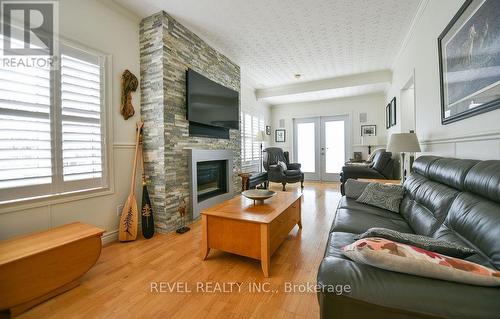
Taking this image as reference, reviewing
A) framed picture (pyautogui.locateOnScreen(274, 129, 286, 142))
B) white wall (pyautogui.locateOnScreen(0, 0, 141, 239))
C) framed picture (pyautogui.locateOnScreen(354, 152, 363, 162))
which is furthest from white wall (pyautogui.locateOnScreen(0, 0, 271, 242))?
framed picture (pyautogui.locateOnScreen(354, 152, 363, 162))

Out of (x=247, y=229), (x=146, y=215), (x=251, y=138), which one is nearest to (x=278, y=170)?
(x=251, y=138)

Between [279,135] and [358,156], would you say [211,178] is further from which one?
[358,156]

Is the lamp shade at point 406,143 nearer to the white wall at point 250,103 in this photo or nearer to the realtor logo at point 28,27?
the white wall at point 250,103

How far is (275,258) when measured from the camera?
2025mm

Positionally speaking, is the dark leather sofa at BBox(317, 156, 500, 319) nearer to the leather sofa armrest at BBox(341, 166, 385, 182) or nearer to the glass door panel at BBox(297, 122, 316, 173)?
the leather sofa armrest at BBox(341, 166, 385, 182)

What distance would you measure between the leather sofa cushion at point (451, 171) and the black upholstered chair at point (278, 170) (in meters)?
3.39

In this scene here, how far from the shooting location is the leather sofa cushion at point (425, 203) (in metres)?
1.38

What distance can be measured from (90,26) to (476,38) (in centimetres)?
336

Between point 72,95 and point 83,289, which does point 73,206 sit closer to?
point 83,289

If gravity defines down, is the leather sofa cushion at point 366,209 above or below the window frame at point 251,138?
below

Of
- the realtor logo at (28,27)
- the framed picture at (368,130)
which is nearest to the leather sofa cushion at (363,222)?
the realtor logo at (28,27)

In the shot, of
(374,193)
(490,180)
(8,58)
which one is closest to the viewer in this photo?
(490,180)

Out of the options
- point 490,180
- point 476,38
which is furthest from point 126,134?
point 476,38

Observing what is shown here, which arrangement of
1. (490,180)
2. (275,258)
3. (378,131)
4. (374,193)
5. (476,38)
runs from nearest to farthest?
(490,180)
(476,38)
(275,258)
(374,193)
(378,131)
